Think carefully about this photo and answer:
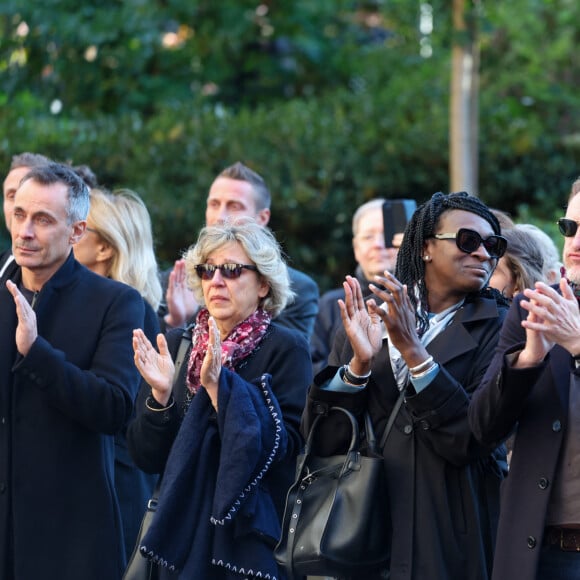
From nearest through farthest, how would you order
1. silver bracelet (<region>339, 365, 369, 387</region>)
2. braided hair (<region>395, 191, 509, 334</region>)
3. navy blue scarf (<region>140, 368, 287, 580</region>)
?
silver bracelet (<region>339, 365, 369, 387</region>) → navy blue scarf (<region>140, 368, 287, 580</region>) → braided hair (<region>395, 191, 509, 334</region>)

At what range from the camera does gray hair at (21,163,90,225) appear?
5223 mm

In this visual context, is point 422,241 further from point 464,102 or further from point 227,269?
point 464,102

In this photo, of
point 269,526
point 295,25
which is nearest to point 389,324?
point 269,526

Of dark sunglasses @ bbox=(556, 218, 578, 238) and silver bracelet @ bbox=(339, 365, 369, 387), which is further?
silver bracelet @ bbox=(339, 365, 369, 387)

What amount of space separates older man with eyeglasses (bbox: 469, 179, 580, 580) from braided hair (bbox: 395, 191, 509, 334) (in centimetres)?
61

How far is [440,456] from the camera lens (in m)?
4.27

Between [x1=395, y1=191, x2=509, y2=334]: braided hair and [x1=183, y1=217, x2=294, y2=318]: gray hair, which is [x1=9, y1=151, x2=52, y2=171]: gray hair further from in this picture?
[x1=395, y1=191, x2=509, y2=334]: braided hair

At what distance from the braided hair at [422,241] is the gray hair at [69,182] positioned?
1.50 m

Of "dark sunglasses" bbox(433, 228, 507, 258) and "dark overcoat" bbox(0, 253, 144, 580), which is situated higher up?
"dark sunglasses" bbox(433, 228, 507, 258)

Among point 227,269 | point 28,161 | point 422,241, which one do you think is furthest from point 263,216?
point 422,241

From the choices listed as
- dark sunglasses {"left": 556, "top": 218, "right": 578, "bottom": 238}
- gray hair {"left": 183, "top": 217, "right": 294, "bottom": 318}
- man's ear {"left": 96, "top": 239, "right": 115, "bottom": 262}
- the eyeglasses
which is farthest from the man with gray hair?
dark sunglasses {"left": 556, "top": 218, "right": 578, "bottom": 238}

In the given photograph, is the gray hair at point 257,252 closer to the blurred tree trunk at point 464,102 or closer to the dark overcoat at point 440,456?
the dark overcoat at point 440,456

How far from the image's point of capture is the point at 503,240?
15.0 ft

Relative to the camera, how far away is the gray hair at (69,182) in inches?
206
